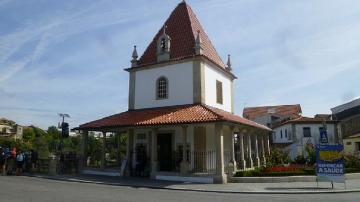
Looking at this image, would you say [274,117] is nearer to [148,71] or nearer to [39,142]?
[148,71]

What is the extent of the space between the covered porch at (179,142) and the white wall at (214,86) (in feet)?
5.44

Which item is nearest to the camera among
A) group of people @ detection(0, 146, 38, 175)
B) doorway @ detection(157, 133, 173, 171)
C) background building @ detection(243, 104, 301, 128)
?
group of people @ detection(0, 146, 38, 175)

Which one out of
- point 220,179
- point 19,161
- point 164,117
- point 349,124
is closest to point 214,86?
point 164,117

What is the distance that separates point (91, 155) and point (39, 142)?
46236 millimetres

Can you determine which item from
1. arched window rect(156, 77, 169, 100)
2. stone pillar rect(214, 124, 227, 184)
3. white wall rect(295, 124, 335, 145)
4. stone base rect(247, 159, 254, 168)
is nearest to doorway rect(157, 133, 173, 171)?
arched window rect(156, 77, 169, 100)

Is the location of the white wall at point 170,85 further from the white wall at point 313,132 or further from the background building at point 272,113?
the background building at point 272,113

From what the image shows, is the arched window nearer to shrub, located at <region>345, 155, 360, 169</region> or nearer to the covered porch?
the covered porch

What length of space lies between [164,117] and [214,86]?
18.0 ft

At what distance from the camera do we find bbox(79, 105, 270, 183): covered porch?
60.1 ft

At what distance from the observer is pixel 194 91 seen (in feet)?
72.5

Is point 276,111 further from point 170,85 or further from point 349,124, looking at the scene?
point 170,85

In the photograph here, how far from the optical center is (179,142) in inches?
845

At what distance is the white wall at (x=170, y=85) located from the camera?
22.5m

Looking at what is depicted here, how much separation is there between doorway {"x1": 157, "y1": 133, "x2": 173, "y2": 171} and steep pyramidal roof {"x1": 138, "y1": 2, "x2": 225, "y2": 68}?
5.21 meters
